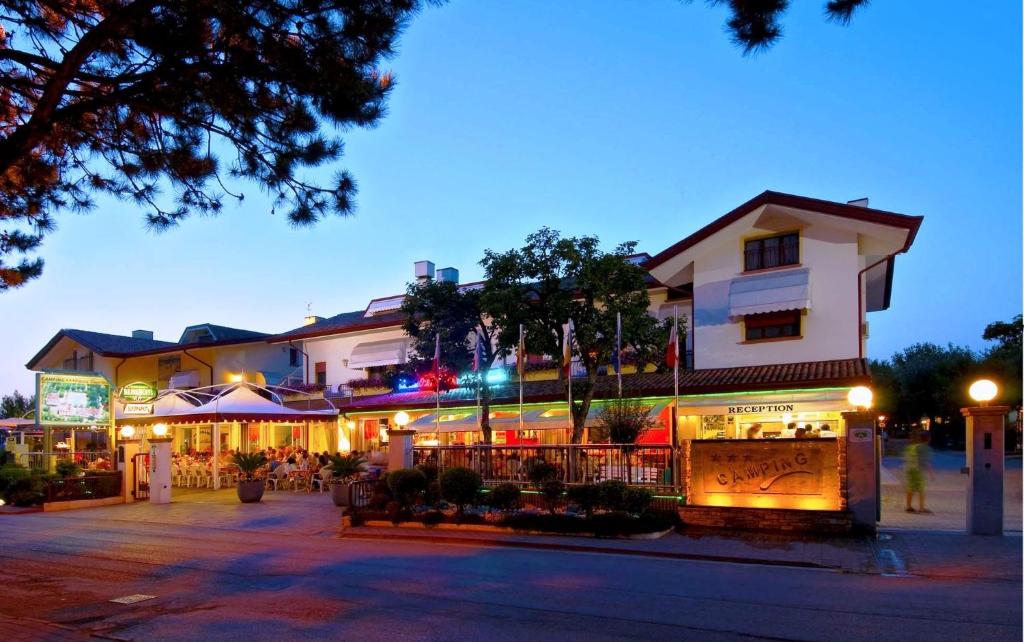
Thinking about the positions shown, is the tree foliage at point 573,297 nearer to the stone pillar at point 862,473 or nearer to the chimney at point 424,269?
the stone pillar at point 862,473

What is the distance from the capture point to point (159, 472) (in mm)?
23188

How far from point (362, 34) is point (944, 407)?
52.6 m

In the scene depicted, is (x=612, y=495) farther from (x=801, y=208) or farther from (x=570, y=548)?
(x=801, y=208)

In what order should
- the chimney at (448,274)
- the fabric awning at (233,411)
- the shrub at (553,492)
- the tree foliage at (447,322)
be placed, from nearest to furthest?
the shrub at (553,492)
the tree foliage at (447,322)
the fabric awning at (233,411)
the chimney at (448,274)

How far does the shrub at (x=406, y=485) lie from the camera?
16781 mm

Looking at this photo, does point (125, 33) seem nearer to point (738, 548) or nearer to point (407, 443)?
point (738, 548)

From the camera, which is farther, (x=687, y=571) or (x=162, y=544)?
(x=162, y=544)

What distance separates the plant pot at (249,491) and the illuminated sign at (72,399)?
20.6ft

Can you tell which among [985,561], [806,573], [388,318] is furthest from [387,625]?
[388,318]

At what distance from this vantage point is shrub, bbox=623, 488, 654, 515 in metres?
14.6

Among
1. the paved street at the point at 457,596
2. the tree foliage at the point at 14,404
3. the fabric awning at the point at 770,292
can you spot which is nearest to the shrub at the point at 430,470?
the paved street at the point at 457,596

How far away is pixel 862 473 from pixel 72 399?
21.9 meters

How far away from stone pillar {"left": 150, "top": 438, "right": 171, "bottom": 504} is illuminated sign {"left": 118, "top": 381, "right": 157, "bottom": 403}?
295 cm

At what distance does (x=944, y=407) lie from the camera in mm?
51406
